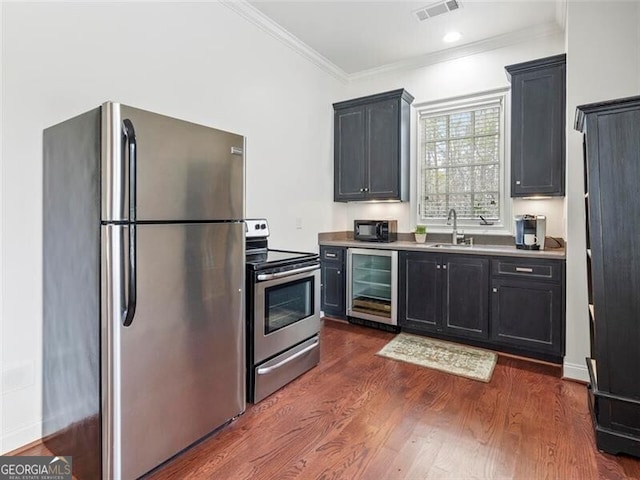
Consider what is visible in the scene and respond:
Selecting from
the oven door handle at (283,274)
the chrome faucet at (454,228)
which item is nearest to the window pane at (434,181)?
the chrome faucet at (454,228)

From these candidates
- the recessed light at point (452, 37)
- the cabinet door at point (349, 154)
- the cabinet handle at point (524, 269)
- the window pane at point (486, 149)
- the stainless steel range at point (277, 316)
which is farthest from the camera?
the cabinet door at point (349, 154)

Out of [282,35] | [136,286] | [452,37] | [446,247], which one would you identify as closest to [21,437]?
[136,286]

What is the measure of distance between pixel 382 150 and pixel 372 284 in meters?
1.57

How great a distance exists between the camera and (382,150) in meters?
4.11

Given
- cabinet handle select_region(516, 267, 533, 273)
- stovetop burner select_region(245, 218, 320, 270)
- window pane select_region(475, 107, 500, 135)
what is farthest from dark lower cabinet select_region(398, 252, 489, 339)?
window pane select_region(475, 107, 500, 135)

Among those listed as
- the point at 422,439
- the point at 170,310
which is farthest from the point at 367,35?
the point at 422,439

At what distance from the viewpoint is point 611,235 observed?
1838 mm

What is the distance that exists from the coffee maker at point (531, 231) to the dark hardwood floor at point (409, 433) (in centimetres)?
109

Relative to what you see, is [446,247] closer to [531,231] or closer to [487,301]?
[487,301]

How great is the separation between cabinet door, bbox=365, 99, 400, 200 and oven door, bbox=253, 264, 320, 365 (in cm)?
171

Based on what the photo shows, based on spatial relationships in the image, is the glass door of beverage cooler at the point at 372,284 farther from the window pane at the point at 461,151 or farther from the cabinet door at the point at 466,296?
the window pane at the point at 461,151

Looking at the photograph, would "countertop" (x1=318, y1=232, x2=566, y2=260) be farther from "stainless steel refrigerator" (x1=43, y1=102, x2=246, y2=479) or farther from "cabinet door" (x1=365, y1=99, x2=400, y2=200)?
"stainless steel refrigerator" (x1=43, y1=102, x2=246, y2=479)

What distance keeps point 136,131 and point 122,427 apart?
51.0 inches

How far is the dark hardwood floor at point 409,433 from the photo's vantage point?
172 cm
